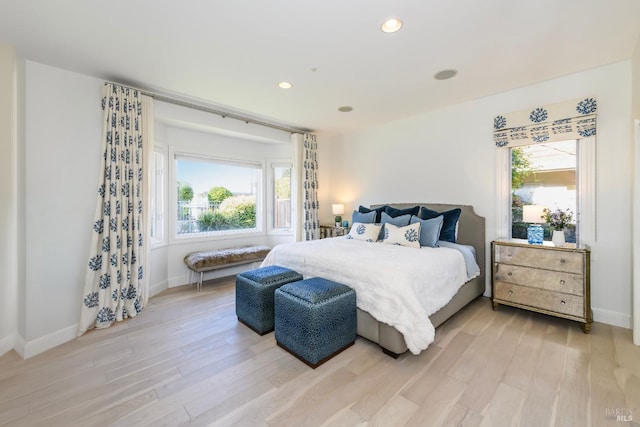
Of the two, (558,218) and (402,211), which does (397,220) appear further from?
(558,218)

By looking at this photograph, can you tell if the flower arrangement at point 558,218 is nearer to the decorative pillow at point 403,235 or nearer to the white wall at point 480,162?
the white wall at point 480,162

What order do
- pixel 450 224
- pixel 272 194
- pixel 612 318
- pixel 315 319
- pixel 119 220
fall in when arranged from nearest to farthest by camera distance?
pixel 315 319 < pixel 612 318 < pixel 119 220 < pixel 450 224 < pixel 272 194

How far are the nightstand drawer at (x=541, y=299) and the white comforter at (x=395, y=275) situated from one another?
0.48m

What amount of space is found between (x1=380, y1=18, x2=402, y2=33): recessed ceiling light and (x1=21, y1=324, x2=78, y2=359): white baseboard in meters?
3.87

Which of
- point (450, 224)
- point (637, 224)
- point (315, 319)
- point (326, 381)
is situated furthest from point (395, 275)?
point (637, 224)

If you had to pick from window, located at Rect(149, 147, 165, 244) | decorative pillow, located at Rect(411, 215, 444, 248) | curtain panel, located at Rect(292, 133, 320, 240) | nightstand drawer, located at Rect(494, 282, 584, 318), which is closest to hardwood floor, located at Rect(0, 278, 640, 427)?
nightstand drawer, located at Rect(494, 282, 584, 318)

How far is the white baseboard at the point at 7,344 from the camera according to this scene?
2318 mm

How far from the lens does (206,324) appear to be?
284 centimetres

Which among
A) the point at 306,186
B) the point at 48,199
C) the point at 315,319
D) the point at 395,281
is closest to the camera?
the point at 315,319

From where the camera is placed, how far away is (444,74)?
2869mm

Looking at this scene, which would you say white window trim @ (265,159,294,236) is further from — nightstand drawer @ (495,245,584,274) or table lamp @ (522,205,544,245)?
table lamp @ (522,205,544,245)

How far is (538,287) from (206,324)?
137 inches

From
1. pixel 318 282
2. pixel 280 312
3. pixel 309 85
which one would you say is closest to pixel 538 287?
pixel 318 282

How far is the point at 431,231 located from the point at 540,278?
1.14 metres
